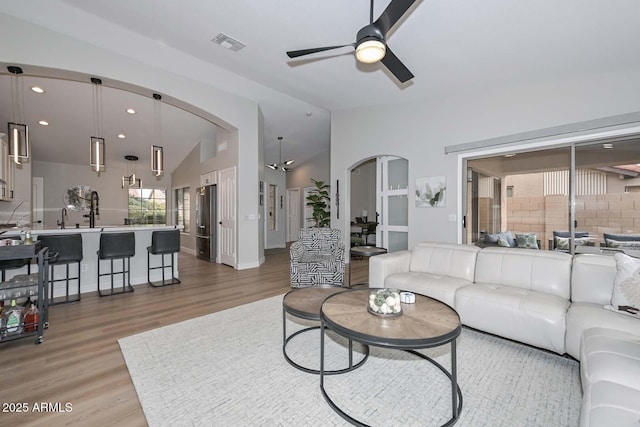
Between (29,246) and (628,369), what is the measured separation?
438 cm

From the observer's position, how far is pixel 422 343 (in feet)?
4.97

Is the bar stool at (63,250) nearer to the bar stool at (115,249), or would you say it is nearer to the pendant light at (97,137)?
the bar stool at (115,249)

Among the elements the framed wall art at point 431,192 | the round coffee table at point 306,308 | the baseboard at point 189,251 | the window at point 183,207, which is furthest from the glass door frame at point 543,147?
the window at point 183,207

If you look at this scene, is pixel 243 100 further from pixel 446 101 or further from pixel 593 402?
pixel 593 402

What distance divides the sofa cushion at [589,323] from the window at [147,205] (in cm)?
1055

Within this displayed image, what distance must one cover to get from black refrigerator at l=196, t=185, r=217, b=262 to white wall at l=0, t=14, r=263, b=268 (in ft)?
3.87

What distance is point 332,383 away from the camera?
6.26 ft

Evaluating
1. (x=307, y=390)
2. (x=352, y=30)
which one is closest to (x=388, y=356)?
(x=307, y=390)

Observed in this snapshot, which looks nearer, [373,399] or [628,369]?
[628,369]

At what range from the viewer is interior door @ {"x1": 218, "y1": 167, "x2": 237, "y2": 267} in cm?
590

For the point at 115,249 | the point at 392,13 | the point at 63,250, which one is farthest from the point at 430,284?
the point at 63,250

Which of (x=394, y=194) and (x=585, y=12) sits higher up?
(x=585, y=12)

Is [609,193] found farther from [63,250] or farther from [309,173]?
[309,173]

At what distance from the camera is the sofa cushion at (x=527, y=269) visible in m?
2.49
